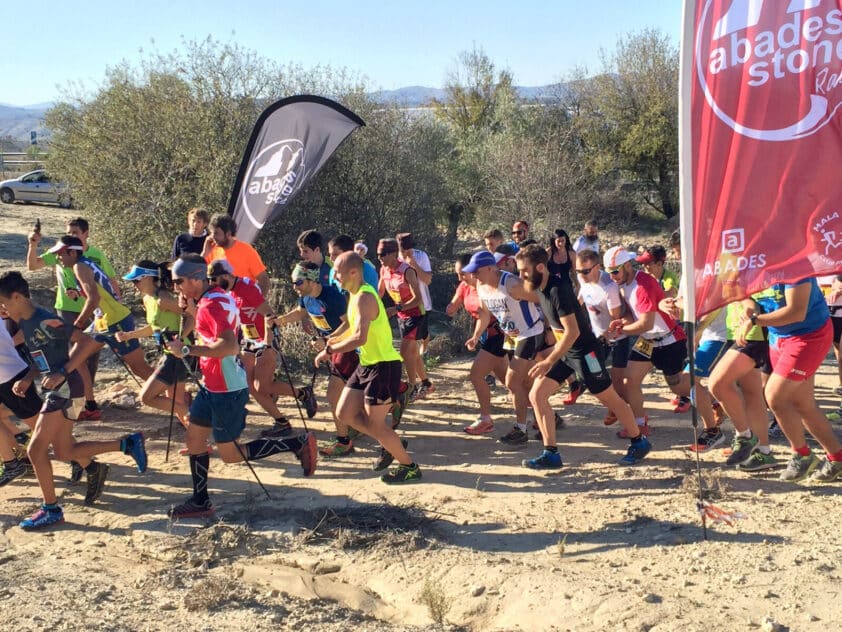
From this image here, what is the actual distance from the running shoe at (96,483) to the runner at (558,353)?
3509 mm

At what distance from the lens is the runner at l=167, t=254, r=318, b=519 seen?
578cm

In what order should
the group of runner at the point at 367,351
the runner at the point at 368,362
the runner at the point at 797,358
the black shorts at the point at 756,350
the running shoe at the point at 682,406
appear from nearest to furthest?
1. the runner at the point at 797,358
2. the group of runner at the point at 367,351
3. the runner at the point at 368,362
4. the black shorts at the point at 756,350
5. the running shoe at the point at 682,406

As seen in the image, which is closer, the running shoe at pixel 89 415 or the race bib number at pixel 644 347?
the race bib number at pixel 644 347

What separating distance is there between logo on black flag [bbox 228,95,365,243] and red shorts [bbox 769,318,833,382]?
5244 mm

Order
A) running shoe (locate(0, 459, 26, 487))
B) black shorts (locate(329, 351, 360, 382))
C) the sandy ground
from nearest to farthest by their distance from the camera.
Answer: the sandy ground, running shoe (locate(0, 459, 26, 487)), black shorts (locate(329, 351, 360, 382))

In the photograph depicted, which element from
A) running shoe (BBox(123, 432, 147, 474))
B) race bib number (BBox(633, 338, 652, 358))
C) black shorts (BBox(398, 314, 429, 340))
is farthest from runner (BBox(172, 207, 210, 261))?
race bib number (BBox(633, 338, 652, 358))

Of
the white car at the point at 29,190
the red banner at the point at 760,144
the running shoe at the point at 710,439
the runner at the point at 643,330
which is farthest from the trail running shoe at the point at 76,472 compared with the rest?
the white car at the point at 29,190

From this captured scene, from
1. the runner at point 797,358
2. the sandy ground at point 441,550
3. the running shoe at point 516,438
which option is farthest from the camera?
the running shoe at point 516,438

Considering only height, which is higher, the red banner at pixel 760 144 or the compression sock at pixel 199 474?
the red banner at pixel 760 144

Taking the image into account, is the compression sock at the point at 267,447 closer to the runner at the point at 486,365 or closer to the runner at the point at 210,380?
the runner at the point at 210,380

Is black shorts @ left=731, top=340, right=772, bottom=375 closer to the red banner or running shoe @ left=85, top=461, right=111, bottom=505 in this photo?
the red banner

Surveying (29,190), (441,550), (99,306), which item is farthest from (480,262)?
(29,190)

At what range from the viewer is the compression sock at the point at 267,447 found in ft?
20.6

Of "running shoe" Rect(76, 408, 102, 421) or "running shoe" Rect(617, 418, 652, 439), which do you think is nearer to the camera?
"running shoe" Rect(617, 418, 652, 439)
